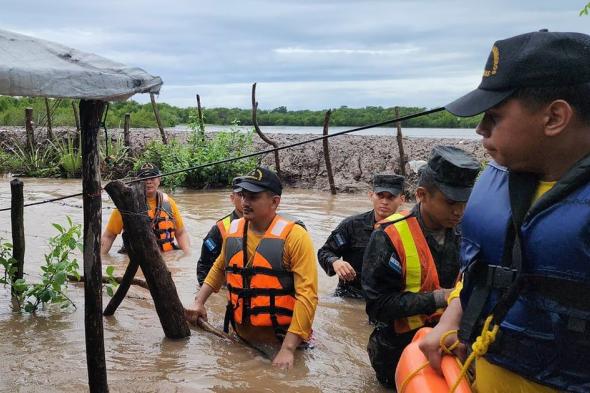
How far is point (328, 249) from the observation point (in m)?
6.39

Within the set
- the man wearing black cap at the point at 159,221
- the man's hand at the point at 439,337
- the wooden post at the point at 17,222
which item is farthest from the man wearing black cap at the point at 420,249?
the man wearing black cap at the point at 159,221

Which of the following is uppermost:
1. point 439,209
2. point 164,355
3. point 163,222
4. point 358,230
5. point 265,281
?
point 439,209

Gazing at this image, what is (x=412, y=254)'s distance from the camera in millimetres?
3713

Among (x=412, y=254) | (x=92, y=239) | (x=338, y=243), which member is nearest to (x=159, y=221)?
(x=338, y=243)

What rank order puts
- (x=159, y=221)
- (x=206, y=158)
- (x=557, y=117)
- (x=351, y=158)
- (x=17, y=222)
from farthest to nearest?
(x=351, y=158) → (x=206, y=158) → (x=159, y=221) → (x=17, y=222) → (x=557, y=117)

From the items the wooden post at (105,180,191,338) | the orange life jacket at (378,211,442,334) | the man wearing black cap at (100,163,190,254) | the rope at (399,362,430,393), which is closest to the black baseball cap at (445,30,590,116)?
the rope at (399,362,430,393)

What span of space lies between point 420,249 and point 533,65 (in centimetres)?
196

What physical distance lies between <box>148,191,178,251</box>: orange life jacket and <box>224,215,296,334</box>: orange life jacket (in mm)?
3593

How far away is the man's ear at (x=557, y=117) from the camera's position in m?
1.85

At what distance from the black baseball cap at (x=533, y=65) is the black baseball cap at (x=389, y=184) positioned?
163 inches

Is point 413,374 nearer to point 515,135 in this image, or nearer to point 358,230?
point 515,135

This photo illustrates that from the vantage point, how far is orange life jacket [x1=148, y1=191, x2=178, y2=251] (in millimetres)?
8430

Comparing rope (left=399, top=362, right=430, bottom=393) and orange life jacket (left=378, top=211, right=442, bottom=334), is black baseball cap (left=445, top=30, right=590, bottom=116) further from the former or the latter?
orange life jacket (left=378, top=211, right=442, bottom=334)

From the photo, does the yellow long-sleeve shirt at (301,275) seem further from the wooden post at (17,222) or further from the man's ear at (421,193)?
the wooden post at (17,222)
